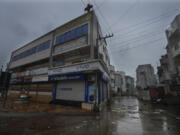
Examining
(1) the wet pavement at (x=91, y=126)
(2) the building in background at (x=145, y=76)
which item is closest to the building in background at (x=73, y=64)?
(1) the wet pavement at (x=91, y=126)

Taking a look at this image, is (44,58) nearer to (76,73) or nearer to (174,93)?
(76,73)

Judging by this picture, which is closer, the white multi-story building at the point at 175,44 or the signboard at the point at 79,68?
the signboard at the point at 79,68

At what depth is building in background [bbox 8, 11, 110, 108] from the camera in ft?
34.8

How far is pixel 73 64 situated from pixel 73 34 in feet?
17.5

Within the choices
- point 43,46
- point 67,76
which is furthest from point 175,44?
point 43,46

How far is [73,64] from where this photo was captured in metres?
11.6

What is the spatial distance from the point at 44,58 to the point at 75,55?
6.97 meters

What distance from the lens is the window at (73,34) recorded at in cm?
1260

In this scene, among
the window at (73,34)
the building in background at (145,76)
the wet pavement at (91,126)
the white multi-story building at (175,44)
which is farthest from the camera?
the building in background at (145,76)

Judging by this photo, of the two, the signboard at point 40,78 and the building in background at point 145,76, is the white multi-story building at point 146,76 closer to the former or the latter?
the building in background at point 145,76

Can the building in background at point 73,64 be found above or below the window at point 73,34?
below

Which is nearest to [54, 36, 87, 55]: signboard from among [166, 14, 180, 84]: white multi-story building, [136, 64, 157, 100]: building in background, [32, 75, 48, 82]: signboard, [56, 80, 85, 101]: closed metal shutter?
[32, 75, 48, 82]: signboard

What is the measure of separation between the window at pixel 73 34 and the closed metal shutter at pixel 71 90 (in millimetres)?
7028

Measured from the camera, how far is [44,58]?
1650cm
